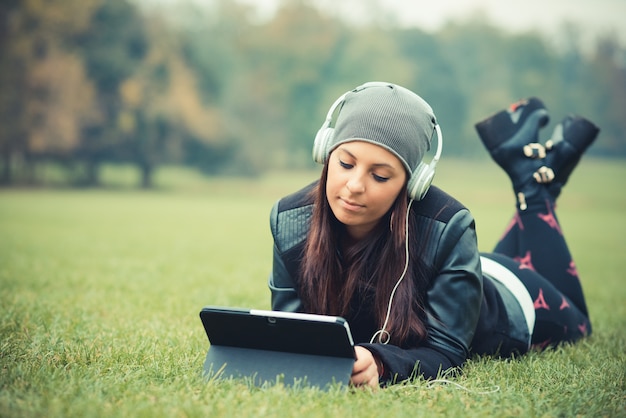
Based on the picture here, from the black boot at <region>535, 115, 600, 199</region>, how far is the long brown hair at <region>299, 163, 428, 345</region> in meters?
1.99

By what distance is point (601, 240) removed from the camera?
16734 mm

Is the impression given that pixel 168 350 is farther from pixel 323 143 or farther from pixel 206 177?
pixel 206 177

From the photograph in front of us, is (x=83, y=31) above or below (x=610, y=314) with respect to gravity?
above

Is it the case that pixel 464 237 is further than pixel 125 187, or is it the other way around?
pixel 125 187

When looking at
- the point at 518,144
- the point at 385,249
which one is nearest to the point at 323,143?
the point at 385,249

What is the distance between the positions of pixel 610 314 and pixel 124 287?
4.34 metres

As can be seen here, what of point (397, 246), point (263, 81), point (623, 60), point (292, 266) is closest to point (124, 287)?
point (292, 266)

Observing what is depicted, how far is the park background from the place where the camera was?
2.87 m

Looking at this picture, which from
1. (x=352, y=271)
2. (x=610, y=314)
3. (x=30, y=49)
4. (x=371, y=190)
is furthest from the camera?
(x=30, y=49)

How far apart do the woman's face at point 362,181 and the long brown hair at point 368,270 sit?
11cm

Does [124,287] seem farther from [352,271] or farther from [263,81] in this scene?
[263,81]

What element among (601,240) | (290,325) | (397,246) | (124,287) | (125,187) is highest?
(397,246)

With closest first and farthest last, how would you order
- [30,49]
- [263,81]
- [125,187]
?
[30,49], [125,187], [263,81]

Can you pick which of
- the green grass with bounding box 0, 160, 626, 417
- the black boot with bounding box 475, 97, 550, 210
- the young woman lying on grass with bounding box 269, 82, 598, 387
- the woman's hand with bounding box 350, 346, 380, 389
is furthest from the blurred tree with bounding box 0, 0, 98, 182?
the woman's hand with bounding box 350, 346, 380, 389
